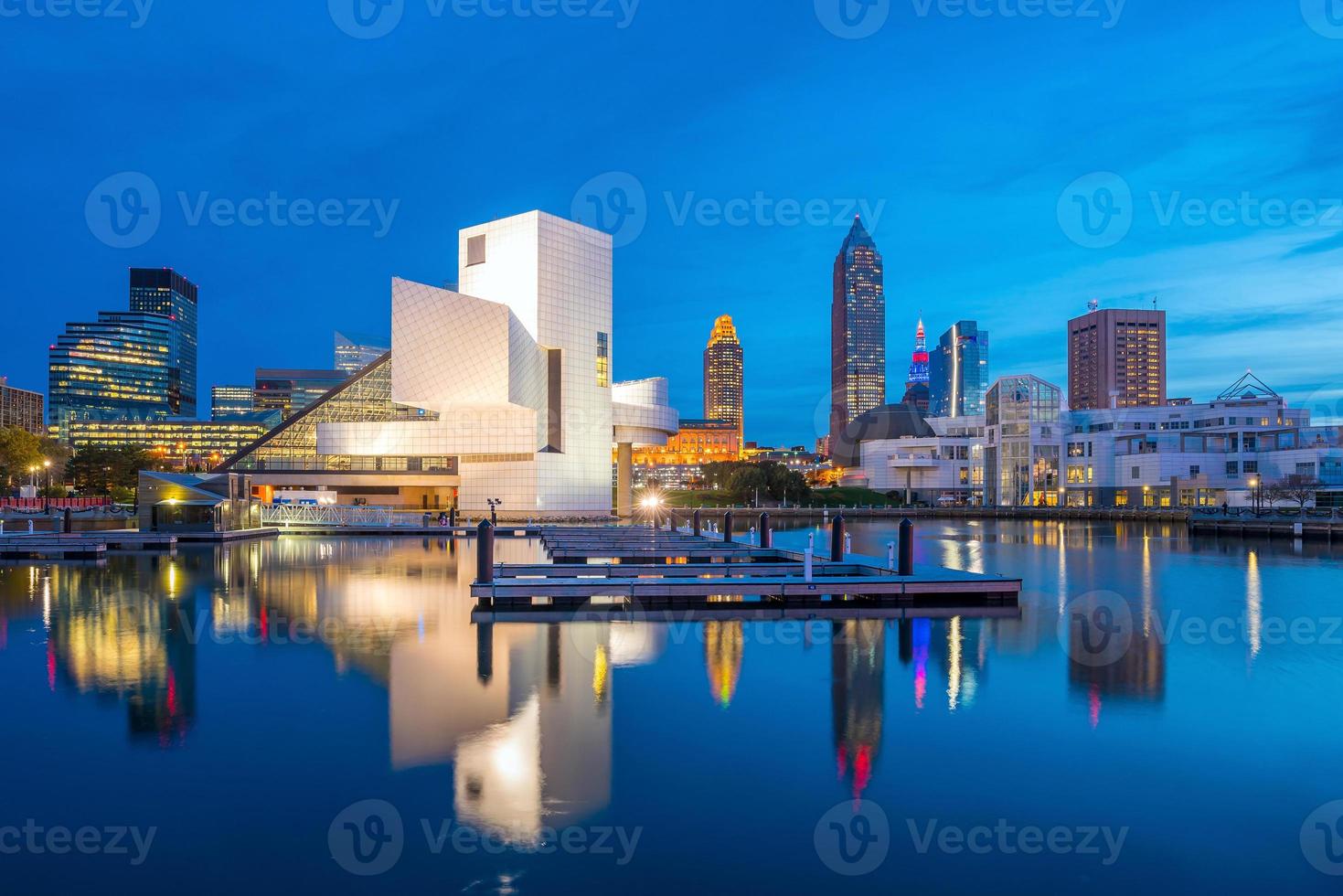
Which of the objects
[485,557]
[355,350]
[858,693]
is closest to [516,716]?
[858,693]

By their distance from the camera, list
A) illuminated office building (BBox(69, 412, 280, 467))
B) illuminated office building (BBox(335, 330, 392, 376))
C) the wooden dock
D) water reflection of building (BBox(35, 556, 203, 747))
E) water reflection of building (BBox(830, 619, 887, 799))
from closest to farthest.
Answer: water reflection of building (BBox(830, 619, 887, 799)) → water reflection of building (BBox(35, 556, 203, 747)) → the wooden dock → illuminated office building (BBox(335, 330, 392, 376)) → illuminated office building (BBox(69, 412, 280, 467))

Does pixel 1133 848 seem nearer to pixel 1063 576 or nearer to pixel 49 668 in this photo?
pixel 49 668

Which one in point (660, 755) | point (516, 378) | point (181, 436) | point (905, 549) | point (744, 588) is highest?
point (181, 436)

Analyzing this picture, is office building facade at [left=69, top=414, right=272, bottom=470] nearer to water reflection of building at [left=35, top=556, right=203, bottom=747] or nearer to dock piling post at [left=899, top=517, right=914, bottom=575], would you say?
water reflection of building at [left=35, top=556, right=203, bottom=747]

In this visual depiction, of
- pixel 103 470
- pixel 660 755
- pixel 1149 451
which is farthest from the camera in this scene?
pixel 1149 451

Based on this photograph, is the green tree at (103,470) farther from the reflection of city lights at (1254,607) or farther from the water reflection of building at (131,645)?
the reflection of city lights at (1254,607)

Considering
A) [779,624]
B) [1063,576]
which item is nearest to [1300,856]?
[779,624]

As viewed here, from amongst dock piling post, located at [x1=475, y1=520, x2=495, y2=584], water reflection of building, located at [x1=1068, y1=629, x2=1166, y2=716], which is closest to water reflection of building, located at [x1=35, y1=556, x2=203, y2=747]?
dock piling post, located at [x1=475, y1=520, x2=495, y2=584]

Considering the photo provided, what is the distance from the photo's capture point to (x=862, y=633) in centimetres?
1700

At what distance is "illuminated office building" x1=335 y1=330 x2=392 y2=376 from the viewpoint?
139m

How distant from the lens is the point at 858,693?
12.2 m

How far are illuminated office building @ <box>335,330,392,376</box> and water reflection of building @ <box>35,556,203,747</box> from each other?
118 metres

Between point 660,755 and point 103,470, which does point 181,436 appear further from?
point 660,755

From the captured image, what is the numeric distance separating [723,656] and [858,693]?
9.77 ft
